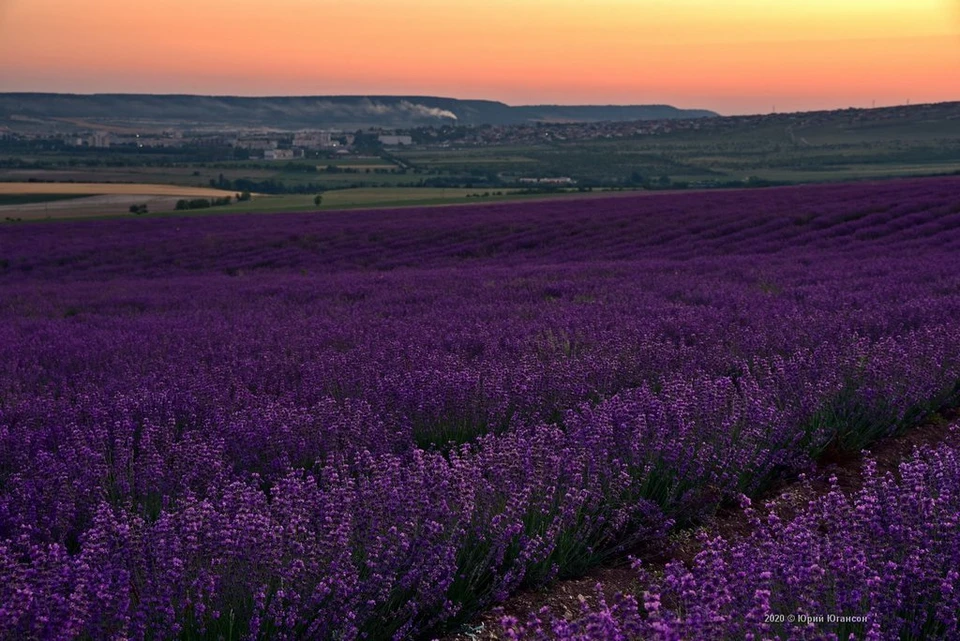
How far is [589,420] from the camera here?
422 centimetres

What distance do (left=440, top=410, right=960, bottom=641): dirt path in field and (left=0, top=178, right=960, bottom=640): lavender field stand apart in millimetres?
69

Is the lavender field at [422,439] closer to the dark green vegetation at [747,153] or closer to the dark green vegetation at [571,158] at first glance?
the dark green vegetation at [571,158]

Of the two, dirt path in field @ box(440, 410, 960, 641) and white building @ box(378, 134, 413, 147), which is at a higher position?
white building @ box(378, 134, 413, 147)

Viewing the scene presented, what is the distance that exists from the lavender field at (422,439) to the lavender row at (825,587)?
0.09 ft

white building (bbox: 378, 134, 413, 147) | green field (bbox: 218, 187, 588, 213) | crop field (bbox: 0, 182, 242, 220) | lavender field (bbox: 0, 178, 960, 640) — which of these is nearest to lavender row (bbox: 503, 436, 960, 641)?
lavender field (bbox: 0, 178, 960, 640)

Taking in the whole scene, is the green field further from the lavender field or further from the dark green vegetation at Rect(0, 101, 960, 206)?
the lavender field

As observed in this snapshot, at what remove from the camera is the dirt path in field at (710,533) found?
3067 mm

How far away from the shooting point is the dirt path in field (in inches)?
121

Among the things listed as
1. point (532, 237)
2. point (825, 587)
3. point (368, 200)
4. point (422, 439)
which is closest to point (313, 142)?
point (368, 200)

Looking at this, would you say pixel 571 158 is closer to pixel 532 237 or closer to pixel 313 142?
pixel 313 142

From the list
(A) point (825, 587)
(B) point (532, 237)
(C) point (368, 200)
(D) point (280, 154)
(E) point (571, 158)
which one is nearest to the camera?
(A) point (825, 587)

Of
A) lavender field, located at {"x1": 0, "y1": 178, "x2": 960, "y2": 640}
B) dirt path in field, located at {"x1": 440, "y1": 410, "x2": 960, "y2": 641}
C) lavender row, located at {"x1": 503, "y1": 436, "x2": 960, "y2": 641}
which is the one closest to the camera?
lavender row, located at {"x1": 503, "y1": 436, "x2": 960, "y2": 641}

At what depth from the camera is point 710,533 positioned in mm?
3703

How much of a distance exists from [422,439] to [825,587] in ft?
8.60
